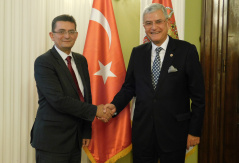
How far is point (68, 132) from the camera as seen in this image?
5.84 ft

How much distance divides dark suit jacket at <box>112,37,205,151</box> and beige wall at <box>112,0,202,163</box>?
84 centimetres

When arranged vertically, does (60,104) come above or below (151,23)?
below

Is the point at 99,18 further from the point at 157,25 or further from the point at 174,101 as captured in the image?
the point at 174,101

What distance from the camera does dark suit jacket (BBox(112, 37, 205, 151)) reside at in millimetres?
1824

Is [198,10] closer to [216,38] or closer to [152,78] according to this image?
[216,38]

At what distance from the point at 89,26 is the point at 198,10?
1.17 m

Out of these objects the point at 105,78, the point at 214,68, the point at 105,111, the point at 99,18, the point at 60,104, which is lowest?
the point at 105,111

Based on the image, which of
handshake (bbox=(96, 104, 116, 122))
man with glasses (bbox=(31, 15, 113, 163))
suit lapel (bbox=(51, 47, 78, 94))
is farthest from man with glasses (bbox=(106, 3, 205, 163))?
suit lapel (bbox=(51, 47, 78, 94))

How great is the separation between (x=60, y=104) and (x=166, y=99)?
75 cm

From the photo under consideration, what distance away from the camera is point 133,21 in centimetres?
270

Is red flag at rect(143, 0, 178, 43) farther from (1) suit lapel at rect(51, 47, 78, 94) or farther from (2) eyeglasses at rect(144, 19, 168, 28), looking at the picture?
(1) suit lapel at rect(51, 47, 78, 94)

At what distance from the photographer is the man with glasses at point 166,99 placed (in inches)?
71.9

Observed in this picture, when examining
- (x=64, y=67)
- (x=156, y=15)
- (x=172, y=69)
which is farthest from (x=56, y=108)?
(x=156, y=15)

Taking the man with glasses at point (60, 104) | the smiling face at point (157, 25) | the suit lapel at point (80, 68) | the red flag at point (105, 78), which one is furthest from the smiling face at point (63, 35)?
the smiling face at point (157, 25)
